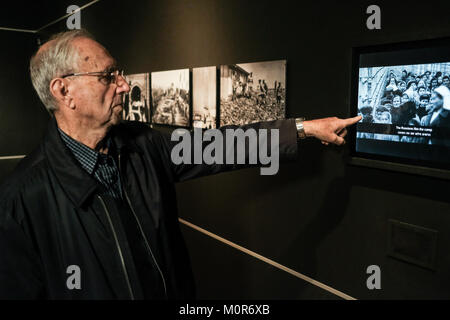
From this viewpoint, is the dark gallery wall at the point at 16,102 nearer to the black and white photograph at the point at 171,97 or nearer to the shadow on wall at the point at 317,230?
the black and white photograph at the point at 171,97

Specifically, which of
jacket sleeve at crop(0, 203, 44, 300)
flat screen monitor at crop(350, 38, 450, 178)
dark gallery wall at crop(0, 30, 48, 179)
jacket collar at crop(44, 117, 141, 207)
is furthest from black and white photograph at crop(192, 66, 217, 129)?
dark gallery wall at crop(0, 30, 48, 179)

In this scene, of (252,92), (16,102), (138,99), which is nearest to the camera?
(252,92)

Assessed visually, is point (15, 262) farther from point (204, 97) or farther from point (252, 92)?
point (204, 97)

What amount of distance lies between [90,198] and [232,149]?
0.67 m

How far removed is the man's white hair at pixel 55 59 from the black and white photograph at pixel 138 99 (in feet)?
6.00

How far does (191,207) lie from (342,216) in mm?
1412

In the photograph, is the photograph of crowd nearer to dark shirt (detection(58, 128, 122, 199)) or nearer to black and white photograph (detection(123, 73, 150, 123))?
dark shirt (detection(58, 128, 122, 199))

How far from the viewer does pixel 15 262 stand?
1.22 metres

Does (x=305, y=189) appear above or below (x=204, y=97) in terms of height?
below

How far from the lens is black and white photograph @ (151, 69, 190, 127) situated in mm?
2799

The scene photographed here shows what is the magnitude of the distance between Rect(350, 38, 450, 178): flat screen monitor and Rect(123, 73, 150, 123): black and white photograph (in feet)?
6.71

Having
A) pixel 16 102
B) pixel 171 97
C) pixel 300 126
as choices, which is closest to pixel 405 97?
pixel 300 126

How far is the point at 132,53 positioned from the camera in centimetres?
346
